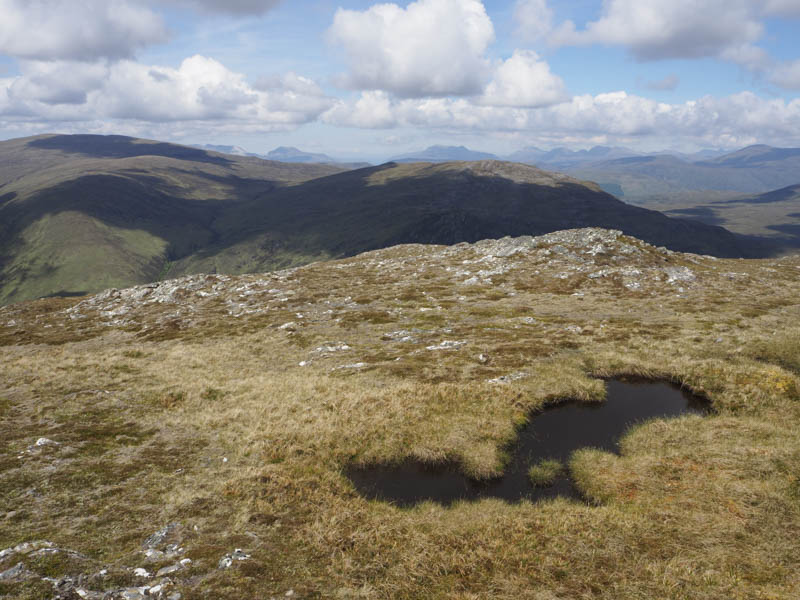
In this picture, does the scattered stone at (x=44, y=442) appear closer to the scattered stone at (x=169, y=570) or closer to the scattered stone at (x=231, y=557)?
the scattered stone at (x=169, y=570)

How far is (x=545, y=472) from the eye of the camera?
65.0 feet

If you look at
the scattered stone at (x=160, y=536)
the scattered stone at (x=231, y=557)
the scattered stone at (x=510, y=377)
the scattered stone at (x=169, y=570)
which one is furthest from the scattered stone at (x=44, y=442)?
the scattered stone at (x=510, y=377)

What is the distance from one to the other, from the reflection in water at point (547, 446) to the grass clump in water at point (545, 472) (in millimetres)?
241

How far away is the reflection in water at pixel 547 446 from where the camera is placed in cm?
1905

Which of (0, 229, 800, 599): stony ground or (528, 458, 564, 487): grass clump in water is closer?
(0, 229, 800, 599): stony ground

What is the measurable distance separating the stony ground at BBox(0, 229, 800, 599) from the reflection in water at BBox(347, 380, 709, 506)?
0.82m


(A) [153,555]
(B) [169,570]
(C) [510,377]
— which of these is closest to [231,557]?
(B) [169,570]

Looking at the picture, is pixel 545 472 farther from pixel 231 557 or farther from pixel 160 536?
pixel 160 536

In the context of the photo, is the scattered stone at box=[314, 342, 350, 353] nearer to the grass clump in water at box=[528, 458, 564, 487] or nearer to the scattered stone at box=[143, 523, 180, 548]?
the grass clump in water at box=[528, 458, 564, 487]

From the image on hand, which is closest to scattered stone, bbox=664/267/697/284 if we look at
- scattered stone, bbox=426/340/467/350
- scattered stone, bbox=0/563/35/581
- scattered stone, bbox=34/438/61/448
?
scattered stone, bbox=426/340/467/350

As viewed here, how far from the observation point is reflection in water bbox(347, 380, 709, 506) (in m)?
19.0

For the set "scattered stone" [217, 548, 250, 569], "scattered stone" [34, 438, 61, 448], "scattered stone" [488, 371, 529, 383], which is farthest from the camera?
A: "scattered stone" [488, 371, 529, 383]

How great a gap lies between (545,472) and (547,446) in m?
2.75

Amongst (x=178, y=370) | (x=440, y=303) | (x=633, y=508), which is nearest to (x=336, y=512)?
(x=633, y=508)
